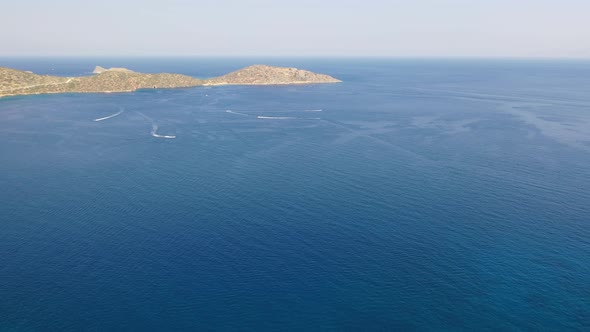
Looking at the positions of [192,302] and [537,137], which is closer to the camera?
[192,302]

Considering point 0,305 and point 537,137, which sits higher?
point 537,137

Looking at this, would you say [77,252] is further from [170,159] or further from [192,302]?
[170,159]

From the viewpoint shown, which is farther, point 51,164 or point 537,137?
point 537,137

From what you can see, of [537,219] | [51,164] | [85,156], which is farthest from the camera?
[85,156]

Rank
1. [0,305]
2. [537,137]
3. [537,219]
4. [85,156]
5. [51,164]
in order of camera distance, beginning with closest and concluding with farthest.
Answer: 1. [0,305]
2. [537,219]
3. [51,164]
4. [85,156]
5. [537,137]

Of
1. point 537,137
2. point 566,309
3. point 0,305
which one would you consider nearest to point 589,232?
point 566,309

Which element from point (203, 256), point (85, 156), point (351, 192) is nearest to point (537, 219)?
point (351, 192)

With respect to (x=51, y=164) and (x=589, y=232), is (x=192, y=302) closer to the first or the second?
(x=589, y=232)

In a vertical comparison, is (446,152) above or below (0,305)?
above

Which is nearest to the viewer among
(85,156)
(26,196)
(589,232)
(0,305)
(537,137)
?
(0,305)
